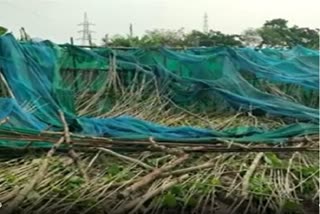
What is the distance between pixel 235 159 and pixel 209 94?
10.2 ft

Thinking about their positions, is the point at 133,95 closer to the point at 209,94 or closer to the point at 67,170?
the point at 209,94

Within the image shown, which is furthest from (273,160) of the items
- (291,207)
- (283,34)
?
(283,34)

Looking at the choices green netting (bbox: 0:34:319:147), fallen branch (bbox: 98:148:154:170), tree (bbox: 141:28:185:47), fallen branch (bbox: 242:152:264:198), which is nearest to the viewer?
fallen branch (bbox: 242:152:264:198)

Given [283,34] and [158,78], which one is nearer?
[158,78]

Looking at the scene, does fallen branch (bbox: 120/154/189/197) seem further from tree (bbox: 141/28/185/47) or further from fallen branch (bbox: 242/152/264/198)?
tree (bbox: 141/28/185/47)

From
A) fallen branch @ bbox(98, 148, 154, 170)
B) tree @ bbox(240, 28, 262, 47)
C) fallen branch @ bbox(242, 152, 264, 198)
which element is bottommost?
fallen branch @ bbox(242, 152, 264, 198)

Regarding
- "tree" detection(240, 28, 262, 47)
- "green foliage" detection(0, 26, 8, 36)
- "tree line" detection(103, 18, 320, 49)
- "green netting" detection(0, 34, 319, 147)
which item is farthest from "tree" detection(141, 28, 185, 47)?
"green foliage" detection(0, 26, 8, 36)

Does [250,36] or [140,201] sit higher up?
[250,36]

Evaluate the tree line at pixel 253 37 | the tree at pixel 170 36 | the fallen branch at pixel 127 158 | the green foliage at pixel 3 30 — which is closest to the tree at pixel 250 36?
the tree line at pixel 253 37

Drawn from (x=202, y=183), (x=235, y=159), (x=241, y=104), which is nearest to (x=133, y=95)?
(x=241, y=104)

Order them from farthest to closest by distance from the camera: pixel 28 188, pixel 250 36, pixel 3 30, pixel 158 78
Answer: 1. pixel 250 36
2. pixel 158 78
3. pixel 3 30
4. pixel 28 188

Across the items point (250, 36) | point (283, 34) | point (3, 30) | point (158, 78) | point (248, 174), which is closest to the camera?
point (248, 174)

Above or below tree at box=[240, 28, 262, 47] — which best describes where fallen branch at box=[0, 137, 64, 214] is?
below

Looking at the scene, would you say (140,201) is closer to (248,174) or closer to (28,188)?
(28,188)
